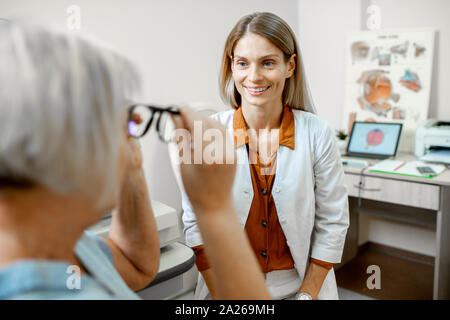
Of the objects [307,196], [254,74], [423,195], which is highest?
[254,74]

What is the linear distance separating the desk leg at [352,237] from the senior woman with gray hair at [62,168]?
2.35m

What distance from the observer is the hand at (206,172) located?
0.49 m

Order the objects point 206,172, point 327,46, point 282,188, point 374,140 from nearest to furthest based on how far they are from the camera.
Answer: point 206,172, point 282,188, point 374,140, point 327,46

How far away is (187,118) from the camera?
1.67 feet

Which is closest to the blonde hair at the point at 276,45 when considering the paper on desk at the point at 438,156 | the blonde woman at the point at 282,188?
the blonde woman at the point at 282,188

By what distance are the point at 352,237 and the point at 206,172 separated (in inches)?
100

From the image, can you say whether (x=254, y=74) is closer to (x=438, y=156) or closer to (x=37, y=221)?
(x=37, y=221)

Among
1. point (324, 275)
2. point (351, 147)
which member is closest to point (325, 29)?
point (351, 147)

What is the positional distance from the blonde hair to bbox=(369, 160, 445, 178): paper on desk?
1.07 metres

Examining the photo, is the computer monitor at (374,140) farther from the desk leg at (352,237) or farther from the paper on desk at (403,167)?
the desk leg at (352,237)

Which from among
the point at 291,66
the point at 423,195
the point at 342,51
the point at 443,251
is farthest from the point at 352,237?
the point at 291,66

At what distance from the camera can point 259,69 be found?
3.76ft
